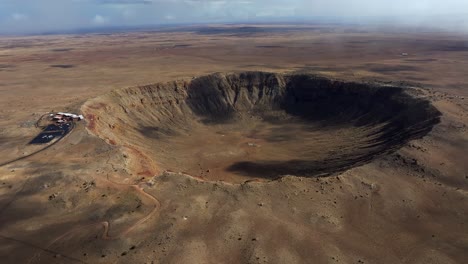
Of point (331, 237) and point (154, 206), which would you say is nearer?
point (331, 237)

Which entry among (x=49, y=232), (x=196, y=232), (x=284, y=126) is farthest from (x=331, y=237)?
(x=284, y=126)

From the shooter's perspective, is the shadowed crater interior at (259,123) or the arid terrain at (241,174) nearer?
the arid terrain at (241,174)

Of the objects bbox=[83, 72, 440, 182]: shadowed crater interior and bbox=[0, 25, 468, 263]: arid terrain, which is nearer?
bbox=[0, 25, 468, 263]: arid terrain

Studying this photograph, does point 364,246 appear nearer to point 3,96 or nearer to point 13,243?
point 13,243

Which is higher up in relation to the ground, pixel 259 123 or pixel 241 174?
pixel 259 123
